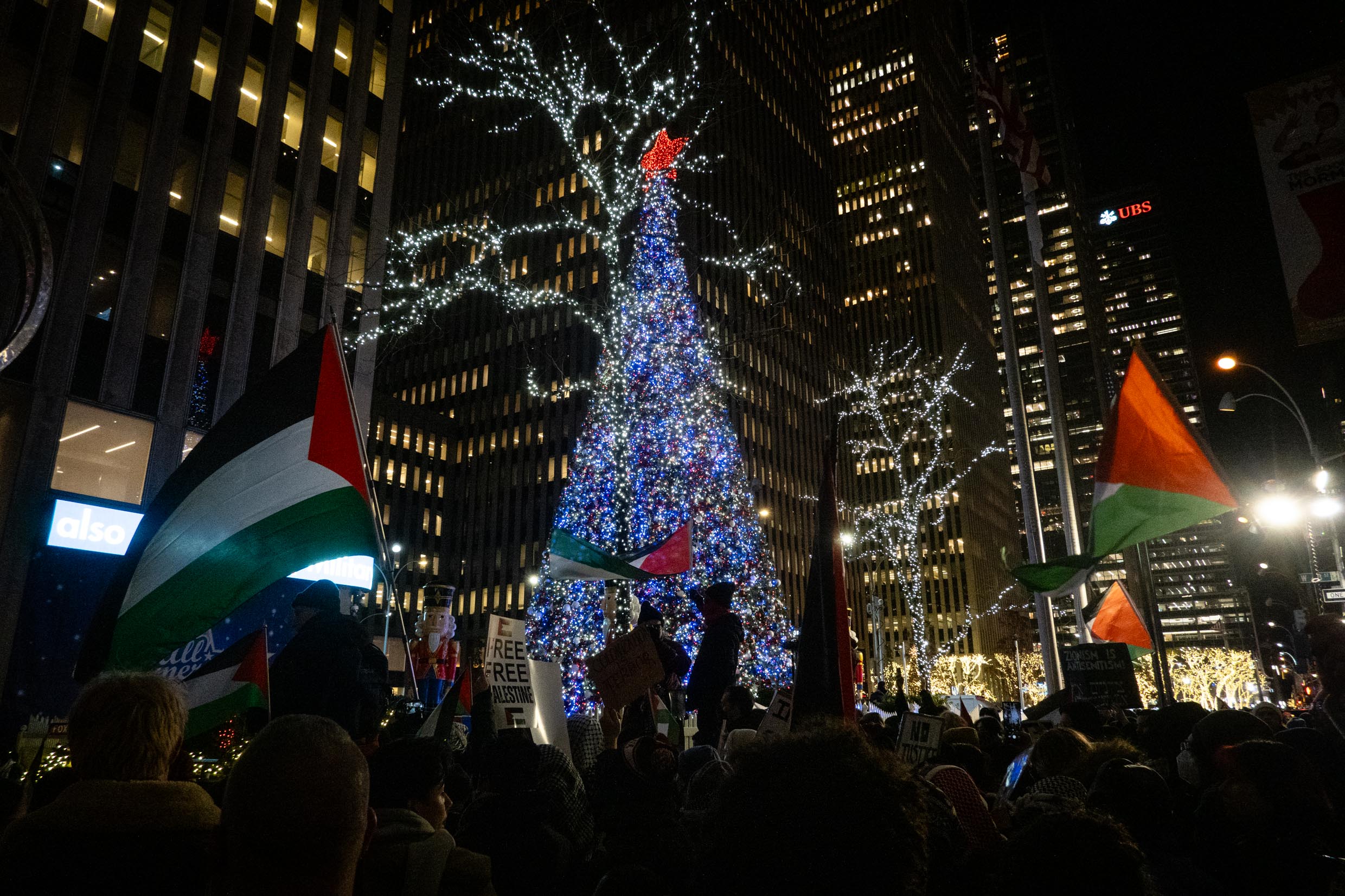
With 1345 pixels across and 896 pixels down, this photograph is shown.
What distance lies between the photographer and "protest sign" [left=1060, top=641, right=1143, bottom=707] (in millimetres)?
10336

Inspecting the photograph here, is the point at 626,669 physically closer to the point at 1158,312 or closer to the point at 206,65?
the point at 206,65

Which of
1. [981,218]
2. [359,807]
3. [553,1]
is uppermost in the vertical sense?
[981,218]

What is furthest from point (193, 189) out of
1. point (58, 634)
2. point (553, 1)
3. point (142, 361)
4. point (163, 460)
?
point (553, 1)

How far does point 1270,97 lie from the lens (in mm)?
11461

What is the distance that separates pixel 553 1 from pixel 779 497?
269 ft

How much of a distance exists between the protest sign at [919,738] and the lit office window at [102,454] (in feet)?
79.5

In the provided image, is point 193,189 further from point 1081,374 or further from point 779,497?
point 1081,374

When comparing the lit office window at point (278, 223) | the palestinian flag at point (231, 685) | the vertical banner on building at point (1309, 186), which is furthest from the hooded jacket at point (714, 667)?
the lit office window at point (278, 223)

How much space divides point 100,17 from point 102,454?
12836 millimetres

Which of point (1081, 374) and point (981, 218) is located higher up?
point (981, 218)

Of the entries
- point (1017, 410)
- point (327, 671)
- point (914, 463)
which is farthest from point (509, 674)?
point (914, 463)

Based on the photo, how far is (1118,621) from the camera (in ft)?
48.1

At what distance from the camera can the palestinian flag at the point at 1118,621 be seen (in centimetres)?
1443

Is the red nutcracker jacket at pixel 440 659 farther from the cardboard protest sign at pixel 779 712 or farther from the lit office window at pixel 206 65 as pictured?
the lit office window at pixel 206 65
